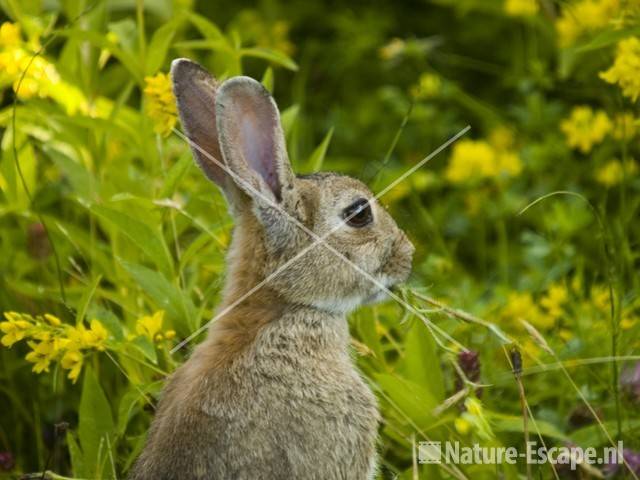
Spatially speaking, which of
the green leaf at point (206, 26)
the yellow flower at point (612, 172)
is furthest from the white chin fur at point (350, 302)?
the yellow flower at point (612, 172)

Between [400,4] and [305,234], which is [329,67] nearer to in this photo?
[400,4]

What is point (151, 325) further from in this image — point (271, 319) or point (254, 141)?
point (254, 141)

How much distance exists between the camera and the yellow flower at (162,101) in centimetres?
413

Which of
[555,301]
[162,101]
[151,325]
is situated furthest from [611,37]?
[151,325]

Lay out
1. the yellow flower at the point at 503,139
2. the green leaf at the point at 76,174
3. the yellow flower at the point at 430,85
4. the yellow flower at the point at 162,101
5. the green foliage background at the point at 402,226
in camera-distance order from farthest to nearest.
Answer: the yellow flower at the point at 503,139 < the yellow flower at the point at 430,85 < the green leaf at the point at 76,174 < the yellow flower at the point at 162,101 < the green foliage background at the point at 402,226

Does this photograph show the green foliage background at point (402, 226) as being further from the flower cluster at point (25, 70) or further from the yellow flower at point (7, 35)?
the yellow flower at point (7, 35)

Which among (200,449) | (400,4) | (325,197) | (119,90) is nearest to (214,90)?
(325,197)

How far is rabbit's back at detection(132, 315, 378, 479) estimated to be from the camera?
3439mm

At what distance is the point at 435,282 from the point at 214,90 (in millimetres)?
1267

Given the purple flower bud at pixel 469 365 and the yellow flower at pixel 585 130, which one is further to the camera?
the yellow flower at pixel 585 130

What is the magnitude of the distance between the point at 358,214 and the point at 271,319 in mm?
455

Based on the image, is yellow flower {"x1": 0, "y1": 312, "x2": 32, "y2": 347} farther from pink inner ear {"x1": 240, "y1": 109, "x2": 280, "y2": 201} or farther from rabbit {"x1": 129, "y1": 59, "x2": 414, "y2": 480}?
pink inner ear {"x1": 240, "y1": 109, "x2": 280, "y2": 201}

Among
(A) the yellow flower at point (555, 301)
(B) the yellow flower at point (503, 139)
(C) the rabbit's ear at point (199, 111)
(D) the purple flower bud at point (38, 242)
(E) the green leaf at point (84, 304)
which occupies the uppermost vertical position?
(C) the rabbit's ear at point (199, 111)

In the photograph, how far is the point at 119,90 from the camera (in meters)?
6.23
